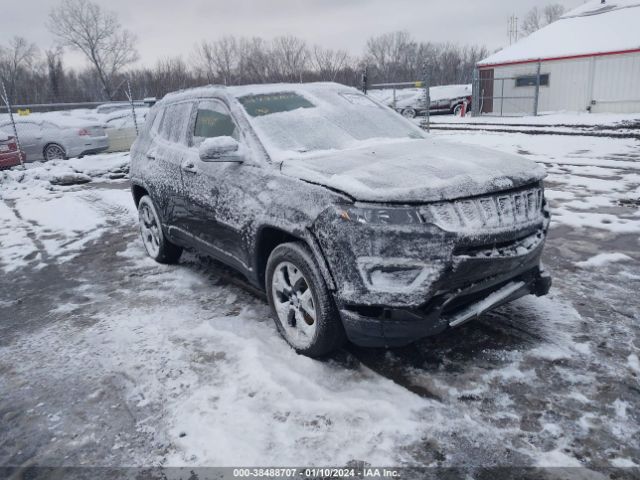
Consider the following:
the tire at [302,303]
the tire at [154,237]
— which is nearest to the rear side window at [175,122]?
the tire at [154,237]

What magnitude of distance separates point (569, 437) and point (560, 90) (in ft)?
75.8

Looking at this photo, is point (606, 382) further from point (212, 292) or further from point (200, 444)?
point (212, 292)

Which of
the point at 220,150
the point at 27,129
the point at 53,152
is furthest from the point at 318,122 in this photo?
the point at 27,129

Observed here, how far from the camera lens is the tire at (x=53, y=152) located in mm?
14820

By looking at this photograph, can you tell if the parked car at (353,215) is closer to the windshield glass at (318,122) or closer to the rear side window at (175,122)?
the windshield glass at (318,122)

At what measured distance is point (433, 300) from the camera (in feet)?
9.14

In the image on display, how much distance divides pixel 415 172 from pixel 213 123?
209 centimetres

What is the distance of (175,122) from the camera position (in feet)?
16.3

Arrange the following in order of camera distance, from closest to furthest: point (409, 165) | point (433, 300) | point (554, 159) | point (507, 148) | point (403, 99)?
point (433, 300) < point (409, 165) < point (554, 159) < point (507, 148) < point (403, 99)

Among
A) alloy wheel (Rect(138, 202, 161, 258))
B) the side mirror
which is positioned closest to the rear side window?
alloy wheel (Rect(138, 202, 161, 258))

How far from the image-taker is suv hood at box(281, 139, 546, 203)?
2779mm

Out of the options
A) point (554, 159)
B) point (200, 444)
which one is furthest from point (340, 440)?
point (554, 159)

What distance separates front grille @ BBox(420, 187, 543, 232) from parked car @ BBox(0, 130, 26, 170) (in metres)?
14.1

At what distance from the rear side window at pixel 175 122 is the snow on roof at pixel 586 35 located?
20.9 m
